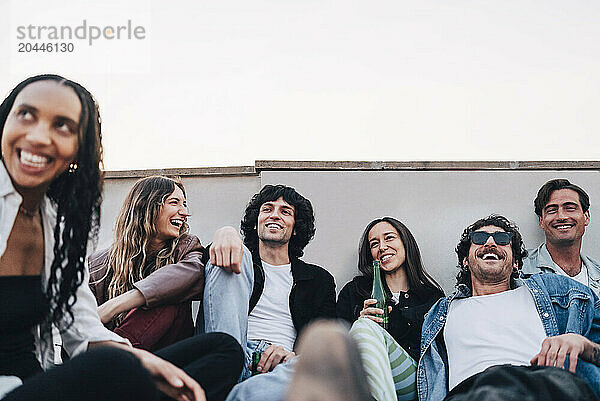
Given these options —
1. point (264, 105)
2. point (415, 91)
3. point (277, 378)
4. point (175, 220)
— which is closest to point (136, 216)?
point (175, 220)

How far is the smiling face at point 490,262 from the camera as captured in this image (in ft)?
9.60

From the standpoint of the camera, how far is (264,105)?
194 inches

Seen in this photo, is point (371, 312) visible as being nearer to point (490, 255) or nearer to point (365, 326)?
point (365, 326)

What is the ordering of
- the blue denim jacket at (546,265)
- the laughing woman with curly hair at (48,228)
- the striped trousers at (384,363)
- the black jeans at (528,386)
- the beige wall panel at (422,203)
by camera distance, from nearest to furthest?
1. the laughing woman with curly hair at (48,228)
2. the black jeans at (528,386)
3. the striped trousers at (384,363)
4. the blue denim jacket at (546,265)
5. the beige wall panel at (422,203)

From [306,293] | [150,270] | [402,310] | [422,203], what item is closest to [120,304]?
[150,270]

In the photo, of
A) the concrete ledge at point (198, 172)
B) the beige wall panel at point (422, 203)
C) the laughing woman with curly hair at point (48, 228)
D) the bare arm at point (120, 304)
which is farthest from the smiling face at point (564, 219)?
the laughing woman with curly hair at point (48, 228)

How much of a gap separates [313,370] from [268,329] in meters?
1.85

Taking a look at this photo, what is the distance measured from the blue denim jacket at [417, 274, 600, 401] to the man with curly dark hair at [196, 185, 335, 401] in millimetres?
495

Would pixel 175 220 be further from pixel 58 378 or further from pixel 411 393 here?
A: pixel 58 378

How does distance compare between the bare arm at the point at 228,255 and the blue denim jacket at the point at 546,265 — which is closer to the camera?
the bare arm at the point at 228,255

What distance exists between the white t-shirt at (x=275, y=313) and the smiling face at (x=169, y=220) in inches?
17.5

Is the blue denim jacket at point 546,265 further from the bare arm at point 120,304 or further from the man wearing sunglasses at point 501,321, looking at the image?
the bare arm at point 120,304

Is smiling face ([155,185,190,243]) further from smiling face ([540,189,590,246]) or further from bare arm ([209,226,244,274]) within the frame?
smiling face ([540,189,590,246])

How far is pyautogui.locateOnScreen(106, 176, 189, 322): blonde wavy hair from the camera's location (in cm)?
281
